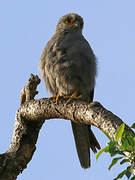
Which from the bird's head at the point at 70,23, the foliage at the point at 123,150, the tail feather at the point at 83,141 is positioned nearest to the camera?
the foliage at the point at 123,150

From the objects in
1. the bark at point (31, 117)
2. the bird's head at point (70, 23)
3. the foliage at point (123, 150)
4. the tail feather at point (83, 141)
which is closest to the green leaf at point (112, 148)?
the foliage at point (123, 150)

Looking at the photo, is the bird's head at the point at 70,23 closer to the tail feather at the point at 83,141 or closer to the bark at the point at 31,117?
the tail feather at the point at 83,141

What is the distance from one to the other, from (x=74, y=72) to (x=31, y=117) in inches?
46.9

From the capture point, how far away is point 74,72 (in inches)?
212

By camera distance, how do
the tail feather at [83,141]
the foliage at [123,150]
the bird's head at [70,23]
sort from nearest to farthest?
1. the foliage at [123,150]
2. the tail feather at [83,141]
3. the bird's head at [70,23]

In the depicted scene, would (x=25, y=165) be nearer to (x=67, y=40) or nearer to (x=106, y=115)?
(x=106, y=115)

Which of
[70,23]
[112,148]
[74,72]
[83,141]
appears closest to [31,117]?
[74,72]

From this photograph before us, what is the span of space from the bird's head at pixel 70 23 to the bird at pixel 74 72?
0.64m

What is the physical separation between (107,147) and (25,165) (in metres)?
1.99

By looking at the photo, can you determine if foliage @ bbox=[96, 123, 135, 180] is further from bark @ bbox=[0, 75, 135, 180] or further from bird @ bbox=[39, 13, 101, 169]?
bird @ bbox=[39, 13, 101, 169]

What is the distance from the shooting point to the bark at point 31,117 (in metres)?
3.63

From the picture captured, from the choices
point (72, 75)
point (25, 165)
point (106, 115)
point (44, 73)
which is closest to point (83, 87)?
point (72, 75)

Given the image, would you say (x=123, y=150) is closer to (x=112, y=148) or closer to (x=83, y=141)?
(x=112, y=148)

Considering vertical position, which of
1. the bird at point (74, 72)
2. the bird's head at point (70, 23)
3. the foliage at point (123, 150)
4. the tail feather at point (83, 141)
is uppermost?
the bird's head at point (70, 23)
